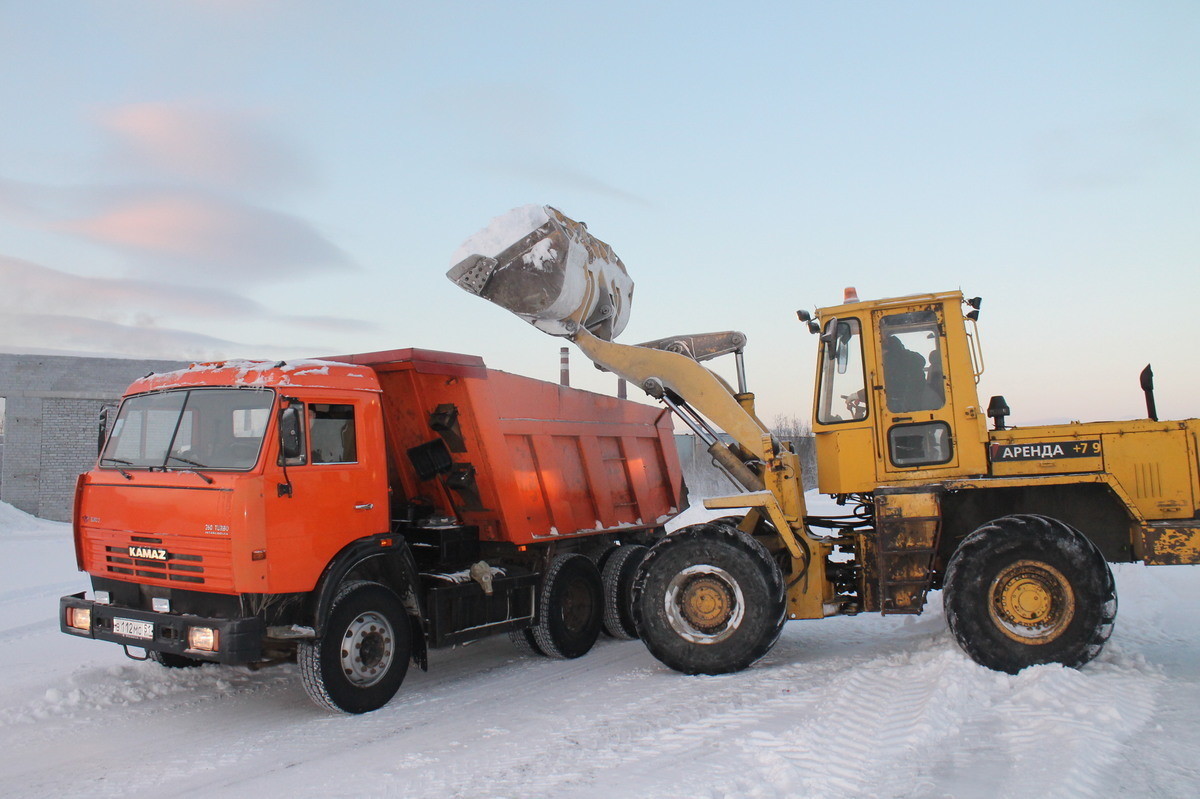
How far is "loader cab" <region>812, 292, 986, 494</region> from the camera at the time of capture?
7301mm

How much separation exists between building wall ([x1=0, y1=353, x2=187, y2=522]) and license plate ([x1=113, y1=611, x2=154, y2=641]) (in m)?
14.0

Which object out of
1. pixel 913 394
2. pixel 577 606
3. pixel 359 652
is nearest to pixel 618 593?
pixel 577 606

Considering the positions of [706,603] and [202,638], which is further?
[706,603]

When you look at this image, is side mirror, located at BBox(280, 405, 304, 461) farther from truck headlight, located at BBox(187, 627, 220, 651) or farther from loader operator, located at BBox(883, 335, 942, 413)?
loader operator, located at BBox(883, 335, 942, 413)

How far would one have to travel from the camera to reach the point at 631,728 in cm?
567

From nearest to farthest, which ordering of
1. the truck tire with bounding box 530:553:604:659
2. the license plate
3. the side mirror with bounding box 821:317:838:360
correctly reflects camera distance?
1. the license plate
2. the side mirror with bounding box 821:317:838:360
3. the truck tire with bounding box 530:553:604:659

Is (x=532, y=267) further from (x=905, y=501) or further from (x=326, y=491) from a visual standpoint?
(x=905, y=501)

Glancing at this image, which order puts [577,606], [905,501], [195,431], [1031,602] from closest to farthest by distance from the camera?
[195,431]
[1031,602]
[905,501]
[577,606]

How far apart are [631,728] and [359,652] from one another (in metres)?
2.13

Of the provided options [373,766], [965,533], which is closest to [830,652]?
[965,533]

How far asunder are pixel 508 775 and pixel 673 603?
2744 mm

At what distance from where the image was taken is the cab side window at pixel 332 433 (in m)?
6.28

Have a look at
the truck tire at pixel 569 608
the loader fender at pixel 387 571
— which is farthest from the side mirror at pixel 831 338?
the loader fender at pixel 387 571

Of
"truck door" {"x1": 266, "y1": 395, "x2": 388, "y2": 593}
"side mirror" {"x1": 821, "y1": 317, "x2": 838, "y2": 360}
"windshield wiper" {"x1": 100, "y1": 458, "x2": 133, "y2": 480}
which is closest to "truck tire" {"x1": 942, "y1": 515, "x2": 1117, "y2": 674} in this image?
"side mirror" {"x1": 821, "y1": 317, "x2": 838, "y2": 360}
